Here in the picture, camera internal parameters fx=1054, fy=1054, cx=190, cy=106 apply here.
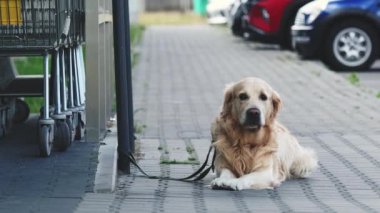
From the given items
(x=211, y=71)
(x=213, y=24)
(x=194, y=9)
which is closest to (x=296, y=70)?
(x=211, y=71)

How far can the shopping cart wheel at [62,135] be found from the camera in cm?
861

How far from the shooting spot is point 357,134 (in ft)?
34.8

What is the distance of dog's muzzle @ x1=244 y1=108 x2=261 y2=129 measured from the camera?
7.46m

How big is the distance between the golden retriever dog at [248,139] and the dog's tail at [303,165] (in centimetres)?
16

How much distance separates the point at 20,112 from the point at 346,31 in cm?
837

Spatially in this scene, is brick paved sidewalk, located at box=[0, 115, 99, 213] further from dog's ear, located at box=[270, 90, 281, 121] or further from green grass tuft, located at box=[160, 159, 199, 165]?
dog's ear, located at box=[270, 90, 281, 121]

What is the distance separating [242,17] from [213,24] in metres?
14.0

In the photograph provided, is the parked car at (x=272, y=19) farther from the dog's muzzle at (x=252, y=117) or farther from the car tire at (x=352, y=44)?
the dog's muzzle at (x=252, y=117)

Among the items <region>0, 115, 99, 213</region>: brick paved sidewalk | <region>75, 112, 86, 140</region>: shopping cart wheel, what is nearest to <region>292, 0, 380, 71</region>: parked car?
<region>75, 112, 86, 140</region>: shopping cart wheel

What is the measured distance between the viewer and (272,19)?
2172cm

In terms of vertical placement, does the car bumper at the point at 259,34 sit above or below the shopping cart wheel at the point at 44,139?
below

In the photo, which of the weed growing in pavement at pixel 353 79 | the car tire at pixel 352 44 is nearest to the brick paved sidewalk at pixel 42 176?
the weed growing in pavement at pixel 353 79

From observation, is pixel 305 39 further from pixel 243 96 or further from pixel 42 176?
pixel 42 176

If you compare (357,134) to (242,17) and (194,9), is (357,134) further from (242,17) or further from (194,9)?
(194,9)
